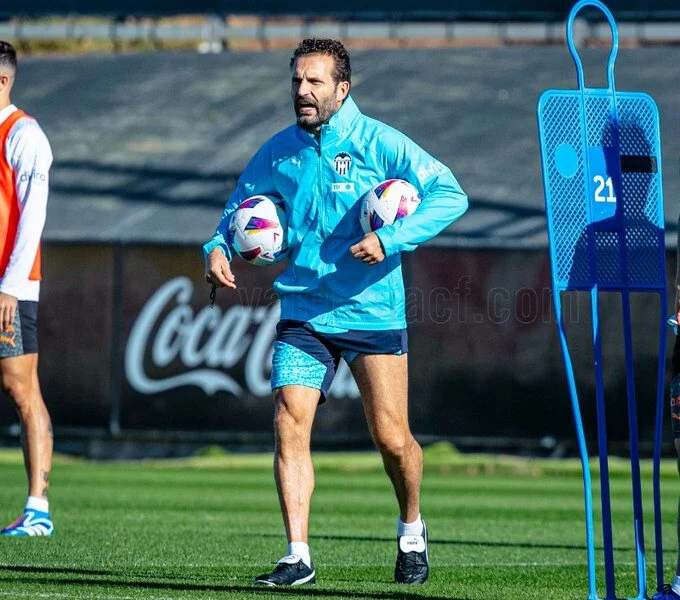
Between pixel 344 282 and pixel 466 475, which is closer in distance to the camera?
pixel 344 282

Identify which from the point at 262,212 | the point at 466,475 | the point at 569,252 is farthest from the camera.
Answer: the point at 466,475

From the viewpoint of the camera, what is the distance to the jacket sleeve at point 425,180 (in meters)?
6.75

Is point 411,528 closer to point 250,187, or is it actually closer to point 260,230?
point 260,230

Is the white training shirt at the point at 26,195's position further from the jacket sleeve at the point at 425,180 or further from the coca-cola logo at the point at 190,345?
the coca-cola logo at the point at 190,345

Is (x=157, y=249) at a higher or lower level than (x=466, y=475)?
higher

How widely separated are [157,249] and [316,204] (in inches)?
407

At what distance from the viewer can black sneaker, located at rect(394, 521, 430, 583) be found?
692 cm

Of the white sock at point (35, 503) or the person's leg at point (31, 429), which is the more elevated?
the person's leg at point (31, 429)

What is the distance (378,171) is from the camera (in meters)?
6.91

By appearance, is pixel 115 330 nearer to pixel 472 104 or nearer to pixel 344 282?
pixel 472 104

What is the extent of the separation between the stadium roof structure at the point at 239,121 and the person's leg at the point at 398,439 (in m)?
9.45

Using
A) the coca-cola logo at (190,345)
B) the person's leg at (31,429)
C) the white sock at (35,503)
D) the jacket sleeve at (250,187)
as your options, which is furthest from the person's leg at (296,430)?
the coca-cola logo at (190,345)

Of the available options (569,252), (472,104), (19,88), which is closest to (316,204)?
(569,252)

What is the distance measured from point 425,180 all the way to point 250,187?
0.83 metres
